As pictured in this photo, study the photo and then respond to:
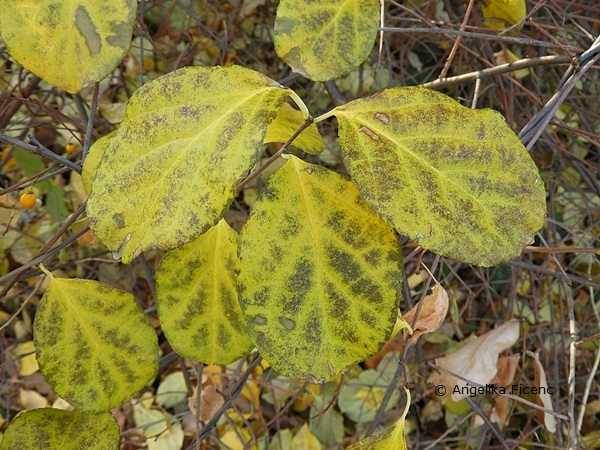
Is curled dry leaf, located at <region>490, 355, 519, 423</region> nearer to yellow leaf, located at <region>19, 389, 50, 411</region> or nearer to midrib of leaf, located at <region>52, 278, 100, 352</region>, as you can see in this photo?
midrib of leaf, located at <region>52, 278, 100, 352</region>

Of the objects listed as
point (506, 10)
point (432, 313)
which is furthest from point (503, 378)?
point (506, 10)

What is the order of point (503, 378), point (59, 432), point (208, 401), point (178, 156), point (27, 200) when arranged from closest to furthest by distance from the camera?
point (178, 156) < point (59, 432) < point (27, 200) < point (208, 401) < point (503, 378)

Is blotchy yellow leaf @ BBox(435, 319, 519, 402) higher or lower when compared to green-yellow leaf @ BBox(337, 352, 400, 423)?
higher

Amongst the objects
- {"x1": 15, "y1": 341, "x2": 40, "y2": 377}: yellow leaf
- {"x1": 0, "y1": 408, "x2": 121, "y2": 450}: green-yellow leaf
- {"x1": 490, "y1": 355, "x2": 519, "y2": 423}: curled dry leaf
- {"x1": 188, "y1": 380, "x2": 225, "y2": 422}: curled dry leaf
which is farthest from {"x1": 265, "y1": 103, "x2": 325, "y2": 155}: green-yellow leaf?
{"x1": 15, "y1": 341, "x2": 40, "y2": 377}: yellow leaf

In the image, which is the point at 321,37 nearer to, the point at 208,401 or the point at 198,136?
the point at 198,136

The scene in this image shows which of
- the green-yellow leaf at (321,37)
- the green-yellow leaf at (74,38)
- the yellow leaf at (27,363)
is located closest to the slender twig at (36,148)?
the green-yellow leaf at (74,38)

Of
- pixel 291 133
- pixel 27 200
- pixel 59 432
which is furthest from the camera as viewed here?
pixel 27 200

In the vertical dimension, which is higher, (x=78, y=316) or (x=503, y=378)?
(x=78, y=316)
